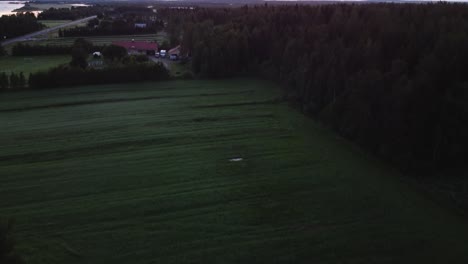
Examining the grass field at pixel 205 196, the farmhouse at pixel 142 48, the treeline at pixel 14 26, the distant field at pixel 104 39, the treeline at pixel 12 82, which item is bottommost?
the grass field at pixel 205 196

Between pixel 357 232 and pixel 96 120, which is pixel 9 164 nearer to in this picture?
Answer: pixel 96 120

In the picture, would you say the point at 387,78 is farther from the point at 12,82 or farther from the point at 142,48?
the point at 142,48

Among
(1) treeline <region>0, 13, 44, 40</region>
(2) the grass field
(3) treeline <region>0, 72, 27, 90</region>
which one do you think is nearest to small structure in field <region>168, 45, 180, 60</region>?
(3) treeline <region>0, 72, 27, 90</region>

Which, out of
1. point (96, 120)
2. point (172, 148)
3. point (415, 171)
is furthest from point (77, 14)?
point (415, 171)

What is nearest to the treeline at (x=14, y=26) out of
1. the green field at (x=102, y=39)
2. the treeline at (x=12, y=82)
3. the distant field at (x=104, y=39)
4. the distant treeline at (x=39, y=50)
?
the green field at (x=102, y=39)

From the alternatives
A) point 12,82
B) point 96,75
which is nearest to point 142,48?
point 96,75

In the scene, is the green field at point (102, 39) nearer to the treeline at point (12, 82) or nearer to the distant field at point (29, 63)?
the distant field at point (29, 63)
